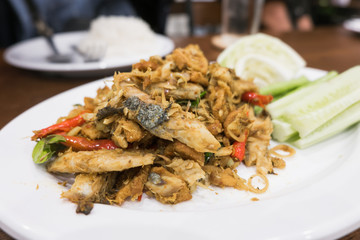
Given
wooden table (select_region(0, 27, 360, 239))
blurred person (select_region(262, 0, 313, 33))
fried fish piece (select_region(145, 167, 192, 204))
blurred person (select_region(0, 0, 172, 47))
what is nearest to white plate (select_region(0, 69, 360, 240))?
fried fish piece (select_region(145, 167, 192, 204))

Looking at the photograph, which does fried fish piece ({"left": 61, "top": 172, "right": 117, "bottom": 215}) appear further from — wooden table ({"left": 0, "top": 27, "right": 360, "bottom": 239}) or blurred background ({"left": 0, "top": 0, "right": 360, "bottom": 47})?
blurred background ({"left": 0, "top": 0, "right": 360, "bottom": 47})

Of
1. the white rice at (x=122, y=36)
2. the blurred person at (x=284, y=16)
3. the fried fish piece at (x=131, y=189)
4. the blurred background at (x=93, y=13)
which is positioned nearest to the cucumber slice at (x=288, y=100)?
the fried fish piece at (x=131, y=189)

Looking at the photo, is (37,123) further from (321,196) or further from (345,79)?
(345,79)

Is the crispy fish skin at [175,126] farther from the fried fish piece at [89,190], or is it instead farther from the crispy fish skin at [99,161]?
the fried fish piece at [89,190]

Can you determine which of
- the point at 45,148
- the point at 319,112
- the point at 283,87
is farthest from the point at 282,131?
the point at 45,148

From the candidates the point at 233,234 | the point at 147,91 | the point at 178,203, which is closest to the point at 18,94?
the point at 147,91

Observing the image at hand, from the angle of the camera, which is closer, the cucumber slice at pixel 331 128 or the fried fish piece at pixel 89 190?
the fried fish piece at pixel 89 190

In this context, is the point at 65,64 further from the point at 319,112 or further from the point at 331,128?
the point at 331,128
